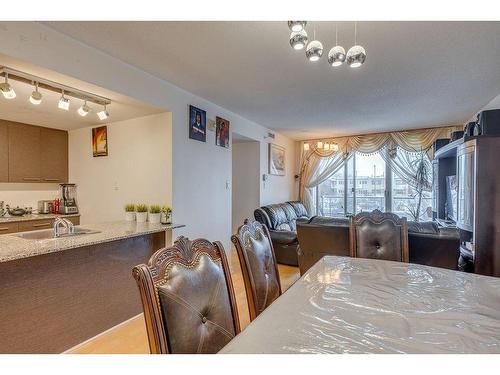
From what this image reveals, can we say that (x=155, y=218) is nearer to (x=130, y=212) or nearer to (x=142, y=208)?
(x=142, y=208)

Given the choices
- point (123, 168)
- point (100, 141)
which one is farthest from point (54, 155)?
point (123, 168)

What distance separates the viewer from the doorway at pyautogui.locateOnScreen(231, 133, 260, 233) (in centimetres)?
521

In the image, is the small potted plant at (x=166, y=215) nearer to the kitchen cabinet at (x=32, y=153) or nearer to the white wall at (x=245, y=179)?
the kitchen cabinet at (x=32, y=153)

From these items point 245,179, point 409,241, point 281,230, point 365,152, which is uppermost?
point 365,152

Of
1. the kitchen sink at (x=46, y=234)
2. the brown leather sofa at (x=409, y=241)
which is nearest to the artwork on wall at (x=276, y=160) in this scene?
the brown leather sofa at (x=409, y=241)

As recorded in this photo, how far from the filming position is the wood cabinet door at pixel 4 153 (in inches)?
137

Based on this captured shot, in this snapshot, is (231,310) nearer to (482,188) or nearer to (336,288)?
(336,288)

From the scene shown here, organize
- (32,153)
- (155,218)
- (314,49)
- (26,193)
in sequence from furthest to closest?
(26,193) < (32,153) < (155,218) < (314,49)

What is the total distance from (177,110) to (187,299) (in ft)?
8.32

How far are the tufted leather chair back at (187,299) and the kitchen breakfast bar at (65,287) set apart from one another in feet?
4.20

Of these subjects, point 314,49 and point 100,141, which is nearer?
point 314,49

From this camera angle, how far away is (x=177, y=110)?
3148 millimetres

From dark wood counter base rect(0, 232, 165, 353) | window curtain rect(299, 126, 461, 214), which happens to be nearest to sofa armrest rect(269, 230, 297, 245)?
dark wood counter base rect(0, 232, 165, 353)
